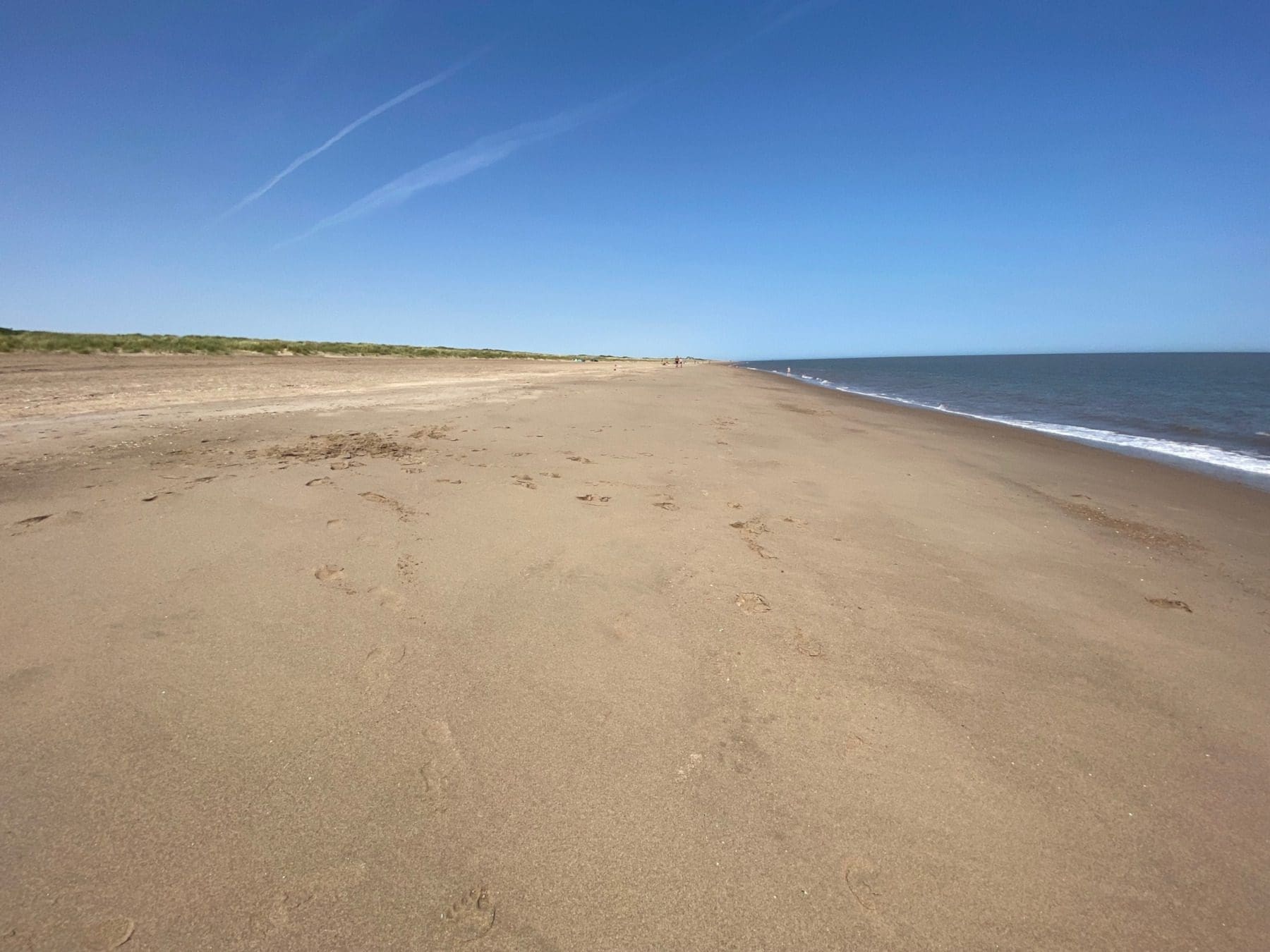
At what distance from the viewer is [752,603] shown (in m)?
3.40

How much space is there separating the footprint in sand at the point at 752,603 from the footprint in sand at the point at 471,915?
6.83 feet

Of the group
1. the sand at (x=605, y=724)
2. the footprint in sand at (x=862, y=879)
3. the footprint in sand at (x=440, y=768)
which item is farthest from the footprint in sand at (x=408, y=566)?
the footprint in sand at (x=862, y=879)

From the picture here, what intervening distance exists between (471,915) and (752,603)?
2.27 metres

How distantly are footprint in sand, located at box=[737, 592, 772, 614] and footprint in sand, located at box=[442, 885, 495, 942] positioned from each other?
6.83ft

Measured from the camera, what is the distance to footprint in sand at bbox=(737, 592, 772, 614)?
331 centimetres

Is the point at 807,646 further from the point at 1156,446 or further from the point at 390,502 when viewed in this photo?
the point at 1156,446

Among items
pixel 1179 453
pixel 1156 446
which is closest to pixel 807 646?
pixel 1179 453

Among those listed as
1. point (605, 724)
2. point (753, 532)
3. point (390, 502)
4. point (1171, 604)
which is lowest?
point (1171, 604)

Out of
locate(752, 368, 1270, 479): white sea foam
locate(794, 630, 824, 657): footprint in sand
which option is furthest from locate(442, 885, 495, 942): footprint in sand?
locate(752, 368, 1270, 479): white sea foam

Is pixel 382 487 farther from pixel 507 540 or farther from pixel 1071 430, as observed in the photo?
pixel 1071 430

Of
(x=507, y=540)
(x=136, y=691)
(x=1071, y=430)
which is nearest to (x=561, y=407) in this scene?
(x=507, y=540)

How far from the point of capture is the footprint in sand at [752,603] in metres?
3.31

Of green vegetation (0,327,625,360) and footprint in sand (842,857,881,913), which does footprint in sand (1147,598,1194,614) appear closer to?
footprint in sand (842,857,881,913)

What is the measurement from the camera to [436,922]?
1492mm
